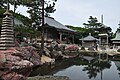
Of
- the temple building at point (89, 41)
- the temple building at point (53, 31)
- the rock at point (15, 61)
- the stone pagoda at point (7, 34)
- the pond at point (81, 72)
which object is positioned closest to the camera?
the rock at point (15, 61)

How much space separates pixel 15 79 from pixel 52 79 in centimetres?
469

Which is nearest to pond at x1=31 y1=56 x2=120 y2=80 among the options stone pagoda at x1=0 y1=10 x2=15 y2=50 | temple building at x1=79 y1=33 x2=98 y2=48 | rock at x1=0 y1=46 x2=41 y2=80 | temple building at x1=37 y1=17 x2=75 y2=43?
rock at x1=0 y1=46 x2=41 y2=80

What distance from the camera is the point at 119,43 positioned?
57.4m

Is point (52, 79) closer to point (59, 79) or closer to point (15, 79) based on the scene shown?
point (59, 79)

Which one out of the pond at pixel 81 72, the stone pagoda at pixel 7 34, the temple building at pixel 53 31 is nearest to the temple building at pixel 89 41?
the temple building at pixel 53 31

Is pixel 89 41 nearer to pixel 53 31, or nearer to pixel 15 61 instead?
pixel 53 31

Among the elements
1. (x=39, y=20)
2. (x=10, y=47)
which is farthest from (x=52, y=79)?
(x=39, y=20)

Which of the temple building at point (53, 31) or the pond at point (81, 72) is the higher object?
the temple building at point (53, 31)

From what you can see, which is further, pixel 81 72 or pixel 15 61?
pixel 81 72

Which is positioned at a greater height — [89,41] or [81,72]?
[89,41]

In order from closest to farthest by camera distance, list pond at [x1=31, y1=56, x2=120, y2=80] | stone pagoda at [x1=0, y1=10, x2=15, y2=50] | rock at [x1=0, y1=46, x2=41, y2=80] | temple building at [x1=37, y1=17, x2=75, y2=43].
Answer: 1. rock at [x1=0, y1=46, x2=41, y2=80]
2. pond at [x1=31, y1=56, x2=120, y2=80]
3. stone pagoda at [x1=0, y1=10, x2=15, y2=50]
4. temple building at [x1=37, y1=17, x2=75, y2=43]

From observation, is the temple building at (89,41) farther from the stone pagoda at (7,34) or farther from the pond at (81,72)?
the stone pagoda at (7,34)

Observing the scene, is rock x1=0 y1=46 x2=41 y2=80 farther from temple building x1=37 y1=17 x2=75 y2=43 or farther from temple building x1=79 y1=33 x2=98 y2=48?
temple building x1=79 y1=33 x2=98 y2=48

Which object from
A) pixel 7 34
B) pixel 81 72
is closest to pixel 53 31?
pixel 7 34
